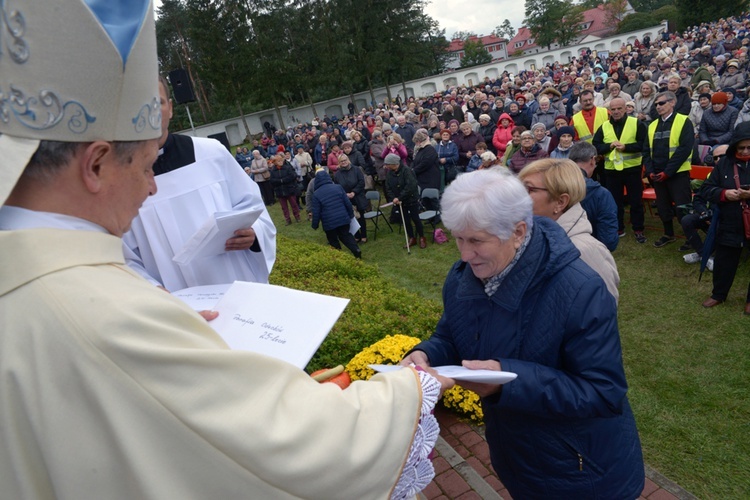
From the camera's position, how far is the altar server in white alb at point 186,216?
2.75 m

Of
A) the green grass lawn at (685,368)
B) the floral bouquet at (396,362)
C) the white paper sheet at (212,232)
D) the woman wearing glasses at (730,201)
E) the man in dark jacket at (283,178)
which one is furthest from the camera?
the man in dark jacket at (283,178)

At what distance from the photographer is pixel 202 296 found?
2250 millimetres

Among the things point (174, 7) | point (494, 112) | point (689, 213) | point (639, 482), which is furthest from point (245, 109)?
point (639, 482)

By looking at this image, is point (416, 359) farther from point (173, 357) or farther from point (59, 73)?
point (59, 73)

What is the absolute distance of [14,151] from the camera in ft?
3.54

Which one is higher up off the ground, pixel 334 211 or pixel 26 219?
pixel 26 219

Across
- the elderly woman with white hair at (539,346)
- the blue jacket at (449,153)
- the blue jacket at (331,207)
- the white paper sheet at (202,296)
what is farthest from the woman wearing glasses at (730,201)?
the blue jacket at (449,153)

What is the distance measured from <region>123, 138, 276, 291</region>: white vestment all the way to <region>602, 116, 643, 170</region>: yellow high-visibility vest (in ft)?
21.0

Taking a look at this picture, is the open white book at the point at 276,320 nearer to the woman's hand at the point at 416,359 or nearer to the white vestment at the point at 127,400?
the white vestment at the point at 127,400

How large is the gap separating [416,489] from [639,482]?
1311mm

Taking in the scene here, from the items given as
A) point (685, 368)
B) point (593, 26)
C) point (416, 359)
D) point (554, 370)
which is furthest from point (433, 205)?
point (593, 26)

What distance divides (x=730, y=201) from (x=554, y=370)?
4.40 metres

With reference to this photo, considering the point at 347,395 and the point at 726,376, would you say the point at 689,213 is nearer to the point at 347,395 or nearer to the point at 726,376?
the point at 726,376

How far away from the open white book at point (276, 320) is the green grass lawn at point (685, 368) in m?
A: 2.89
